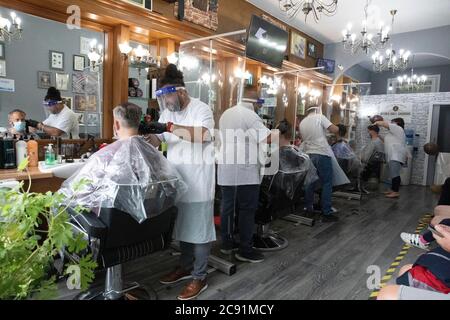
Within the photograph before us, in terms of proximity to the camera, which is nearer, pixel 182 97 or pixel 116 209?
pixel 116 209

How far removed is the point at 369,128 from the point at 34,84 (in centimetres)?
525

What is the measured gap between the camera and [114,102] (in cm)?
310

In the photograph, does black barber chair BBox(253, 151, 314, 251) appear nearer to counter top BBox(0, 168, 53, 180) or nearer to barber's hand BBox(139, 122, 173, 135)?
barber's hand BBox(139, 122, 173, 135)

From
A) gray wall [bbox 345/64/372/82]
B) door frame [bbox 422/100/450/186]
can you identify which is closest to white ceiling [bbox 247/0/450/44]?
gray wall [bbox 345/64/372/82]

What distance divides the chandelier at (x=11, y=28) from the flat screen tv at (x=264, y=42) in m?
2.06

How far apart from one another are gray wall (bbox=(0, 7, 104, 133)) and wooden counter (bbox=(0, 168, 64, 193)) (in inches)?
23.0

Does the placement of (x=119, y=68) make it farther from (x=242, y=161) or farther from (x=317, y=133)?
(x=317, y=133)

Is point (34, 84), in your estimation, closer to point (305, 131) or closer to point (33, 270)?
point (33, 270)

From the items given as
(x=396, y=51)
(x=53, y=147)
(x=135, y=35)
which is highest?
(x=396, y=51)

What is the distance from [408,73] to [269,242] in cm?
725

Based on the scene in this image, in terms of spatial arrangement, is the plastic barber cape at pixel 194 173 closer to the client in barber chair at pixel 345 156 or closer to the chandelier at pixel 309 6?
the chandelier at pixel 309 6

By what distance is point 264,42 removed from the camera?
11.4 feet

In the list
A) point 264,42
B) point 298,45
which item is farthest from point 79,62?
point 298,45
